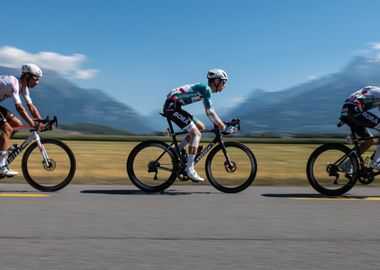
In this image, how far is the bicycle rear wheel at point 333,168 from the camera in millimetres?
8391

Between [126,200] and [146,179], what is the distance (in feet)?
4.82

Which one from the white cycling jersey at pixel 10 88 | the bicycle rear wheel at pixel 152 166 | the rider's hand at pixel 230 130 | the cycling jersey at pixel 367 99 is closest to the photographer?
the white cycling jersey at pixel 10 88

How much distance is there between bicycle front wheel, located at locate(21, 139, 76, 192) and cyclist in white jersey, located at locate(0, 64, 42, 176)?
27 cm

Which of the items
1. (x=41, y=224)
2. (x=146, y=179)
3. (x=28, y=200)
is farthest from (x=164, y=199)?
(x=41, y=224)

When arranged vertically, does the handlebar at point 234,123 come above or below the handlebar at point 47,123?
above

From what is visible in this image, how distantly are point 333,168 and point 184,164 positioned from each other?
92.6 inches

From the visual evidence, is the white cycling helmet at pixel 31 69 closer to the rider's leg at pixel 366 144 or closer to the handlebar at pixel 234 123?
the handlebar at pixel 234 123

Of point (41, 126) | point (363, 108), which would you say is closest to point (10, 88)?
point (41, 126)

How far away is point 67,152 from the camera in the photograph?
336 inches

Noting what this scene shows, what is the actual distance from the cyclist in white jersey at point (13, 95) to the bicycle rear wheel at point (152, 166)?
175cm

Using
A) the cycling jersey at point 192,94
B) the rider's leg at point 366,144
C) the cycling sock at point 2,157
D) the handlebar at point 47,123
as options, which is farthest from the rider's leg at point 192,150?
the cycling sock at point 2,157

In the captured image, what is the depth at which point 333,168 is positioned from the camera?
841 cm

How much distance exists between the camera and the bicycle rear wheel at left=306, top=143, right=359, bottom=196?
8.39 meters

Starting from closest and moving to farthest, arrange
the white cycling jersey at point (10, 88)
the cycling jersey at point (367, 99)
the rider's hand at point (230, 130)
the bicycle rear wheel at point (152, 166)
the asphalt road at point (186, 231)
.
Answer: the asphalt road at point (186, 231), the white cycling jersey at point (10, 88), the cycling jersey at point (367, 99), the rider's hand at point (230, 130), the bicycle rear wheel at point (152, 166)
